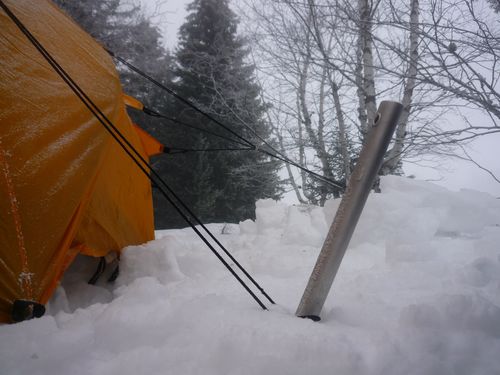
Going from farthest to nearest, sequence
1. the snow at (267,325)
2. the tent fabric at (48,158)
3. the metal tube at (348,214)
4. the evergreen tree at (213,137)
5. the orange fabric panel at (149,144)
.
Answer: the evergreen tree at (213,137), the orange fabric panel at (149,144), the tent fabric at (48,158), the metal tube at (348,214), the snow at (267,325)

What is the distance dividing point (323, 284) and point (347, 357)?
0.30m

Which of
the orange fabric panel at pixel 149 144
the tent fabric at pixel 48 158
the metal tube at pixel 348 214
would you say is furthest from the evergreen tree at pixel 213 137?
the metal tube at pixel 348 214

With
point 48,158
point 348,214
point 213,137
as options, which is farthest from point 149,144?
point 213,137

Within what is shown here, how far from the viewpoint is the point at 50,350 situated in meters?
1.09

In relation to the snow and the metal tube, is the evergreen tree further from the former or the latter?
the metal tube

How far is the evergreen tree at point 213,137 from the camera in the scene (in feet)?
29.0

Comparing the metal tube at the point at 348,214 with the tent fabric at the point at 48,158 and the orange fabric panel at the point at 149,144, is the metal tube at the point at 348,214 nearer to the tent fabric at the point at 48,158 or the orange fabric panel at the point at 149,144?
the tent fabric at the point at 48,158

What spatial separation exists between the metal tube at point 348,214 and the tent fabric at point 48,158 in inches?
55.6

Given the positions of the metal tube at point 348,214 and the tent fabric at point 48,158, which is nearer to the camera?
the metal tube at point 348,214

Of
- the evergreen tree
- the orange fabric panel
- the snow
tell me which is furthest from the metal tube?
the evergreen tree

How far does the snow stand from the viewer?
96cm

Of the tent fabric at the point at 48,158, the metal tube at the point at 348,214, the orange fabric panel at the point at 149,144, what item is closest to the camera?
the metal tube at the point at 348,214

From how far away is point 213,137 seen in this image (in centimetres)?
948

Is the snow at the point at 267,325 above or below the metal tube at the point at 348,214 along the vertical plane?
below
